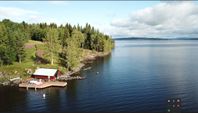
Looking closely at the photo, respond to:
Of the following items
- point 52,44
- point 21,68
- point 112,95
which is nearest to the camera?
point 112,95

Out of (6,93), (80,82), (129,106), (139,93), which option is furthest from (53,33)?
(129,106)

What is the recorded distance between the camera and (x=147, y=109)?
3433 inches

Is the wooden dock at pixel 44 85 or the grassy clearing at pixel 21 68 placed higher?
the grassy clearing at pixel 21 68

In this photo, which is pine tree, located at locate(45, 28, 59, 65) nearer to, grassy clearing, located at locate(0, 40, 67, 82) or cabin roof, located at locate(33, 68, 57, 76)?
grassy clearing, located at locate(0, 40, 67, 82)

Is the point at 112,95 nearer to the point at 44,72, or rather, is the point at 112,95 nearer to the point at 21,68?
the point at 44,72

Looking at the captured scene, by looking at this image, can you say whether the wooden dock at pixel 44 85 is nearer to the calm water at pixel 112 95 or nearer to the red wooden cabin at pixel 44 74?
the calm water at pixel 112 95

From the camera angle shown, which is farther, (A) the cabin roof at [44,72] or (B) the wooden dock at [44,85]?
(A) the cabin roof at [44,72]

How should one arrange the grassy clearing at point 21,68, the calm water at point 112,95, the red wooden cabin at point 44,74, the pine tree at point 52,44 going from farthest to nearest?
the pine tree at point 52,44 < the grassy clearing at point 21,68 < the red wooden cabin at point 44,74 < the calm water at point 112,95

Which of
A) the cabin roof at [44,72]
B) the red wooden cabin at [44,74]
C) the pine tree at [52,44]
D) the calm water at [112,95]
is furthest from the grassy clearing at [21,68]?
the calm water at [112,95]

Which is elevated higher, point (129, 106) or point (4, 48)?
point (4, 48)

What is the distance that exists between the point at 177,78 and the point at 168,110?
50.9m

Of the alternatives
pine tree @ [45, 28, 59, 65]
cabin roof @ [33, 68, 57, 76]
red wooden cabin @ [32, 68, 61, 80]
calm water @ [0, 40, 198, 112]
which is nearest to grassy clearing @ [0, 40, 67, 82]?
red wooden cabin @ [32, 68, 61, 80]

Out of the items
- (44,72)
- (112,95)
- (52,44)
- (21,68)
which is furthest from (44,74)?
(112,95)

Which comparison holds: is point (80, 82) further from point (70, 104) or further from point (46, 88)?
point (70, 104)
